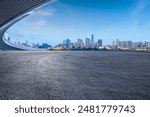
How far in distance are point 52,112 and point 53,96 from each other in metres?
1.45

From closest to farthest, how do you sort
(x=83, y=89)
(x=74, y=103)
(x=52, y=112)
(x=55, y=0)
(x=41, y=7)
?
(x=52, y=112) → (x=74, y=103) → (x=83, y=89) → (x=55, y=0) → (x=41, y=7)

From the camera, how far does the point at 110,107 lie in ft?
14.9

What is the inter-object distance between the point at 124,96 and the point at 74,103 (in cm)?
161

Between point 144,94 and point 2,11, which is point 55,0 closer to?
point 2,11

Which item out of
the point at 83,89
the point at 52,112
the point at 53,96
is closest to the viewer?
the point at 52,112

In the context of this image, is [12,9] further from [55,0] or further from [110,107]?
[110,107]

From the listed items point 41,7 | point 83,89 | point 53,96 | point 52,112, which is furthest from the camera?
A: point 41,7

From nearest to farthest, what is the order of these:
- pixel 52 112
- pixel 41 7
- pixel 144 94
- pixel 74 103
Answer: pixel 52 112
pixel 74 103
pixel 144 94
pixel 41 7

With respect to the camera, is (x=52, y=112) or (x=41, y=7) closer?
(x=52, y=112)

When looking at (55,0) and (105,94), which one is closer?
(105,94)

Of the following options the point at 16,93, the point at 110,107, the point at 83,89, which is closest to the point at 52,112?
the point at 110,107

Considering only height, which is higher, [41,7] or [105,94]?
[41,7]

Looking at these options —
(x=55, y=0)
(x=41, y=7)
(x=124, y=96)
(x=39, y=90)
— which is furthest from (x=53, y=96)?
(x=41, y=7)

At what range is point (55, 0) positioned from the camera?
49531 mm
